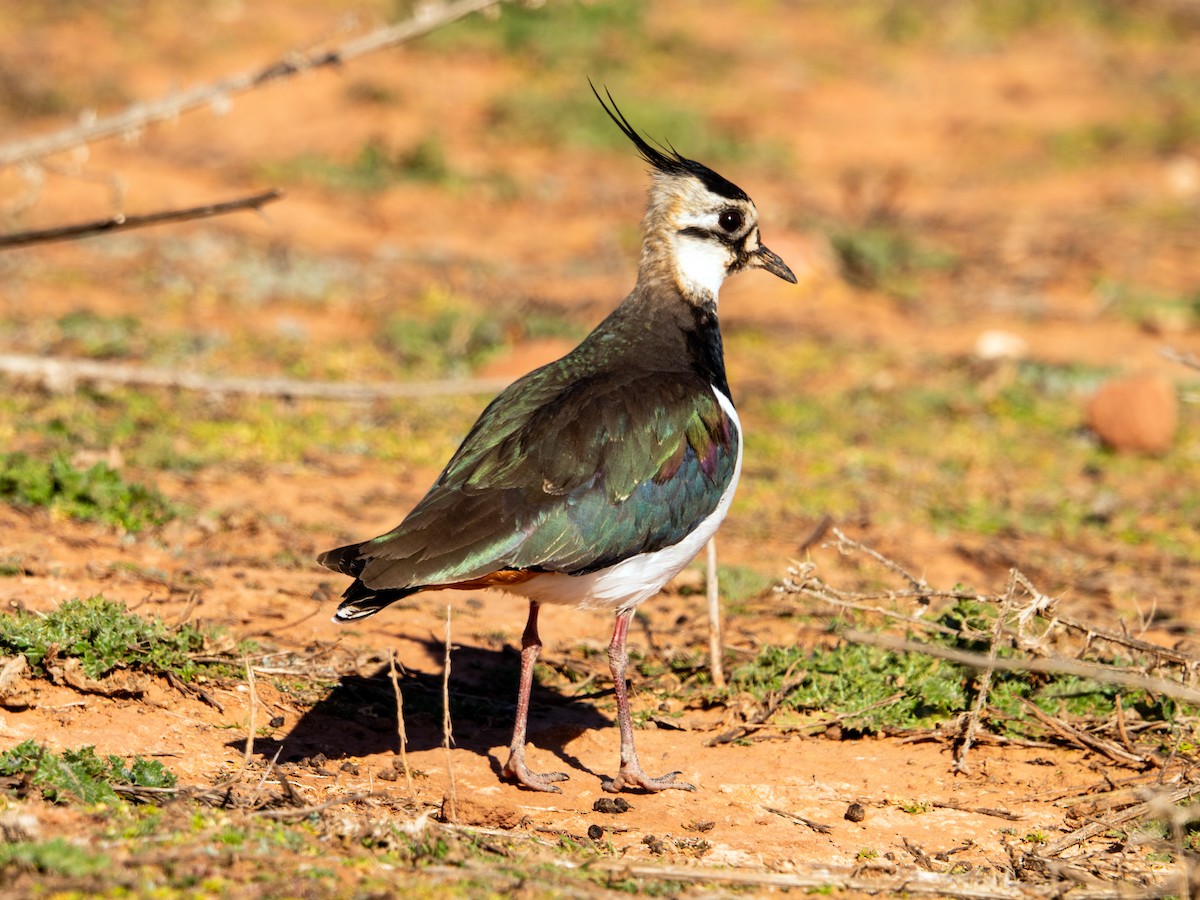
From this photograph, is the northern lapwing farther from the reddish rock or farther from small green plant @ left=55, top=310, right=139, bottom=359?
small green plant @ left=55, top=310, right=139, bottom=359

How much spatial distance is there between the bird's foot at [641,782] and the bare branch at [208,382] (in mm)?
5265

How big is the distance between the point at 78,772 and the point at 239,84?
4.75 m

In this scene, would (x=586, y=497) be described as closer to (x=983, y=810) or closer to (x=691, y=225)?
(x=691, y=225)

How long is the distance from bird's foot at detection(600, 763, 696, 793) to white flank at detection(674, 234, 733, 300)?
93.1 inches

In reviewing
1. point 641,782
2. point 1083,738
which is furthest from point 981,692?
point 641,782

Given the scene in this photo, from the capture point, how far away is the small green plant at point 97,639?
Answer: 18.8ft

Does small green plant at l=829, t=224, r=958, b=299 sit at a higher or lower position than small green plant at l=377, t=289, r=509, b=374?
higher

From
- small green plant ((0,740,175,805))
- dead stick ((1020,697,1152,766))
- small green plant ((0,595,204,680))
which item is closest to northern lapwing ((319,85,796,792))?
small green plant ((0,740,175,805))

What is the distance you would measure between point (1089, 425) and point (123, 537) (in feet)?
24.1

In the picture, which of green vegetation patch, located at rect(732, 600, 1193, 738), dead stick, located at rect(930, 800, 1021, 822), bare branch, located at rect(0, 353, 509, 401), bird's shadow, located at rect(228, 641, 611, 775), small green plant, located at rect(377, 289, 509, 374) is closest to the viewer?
dead stick, located at rect(930, 800, 1021, 822)

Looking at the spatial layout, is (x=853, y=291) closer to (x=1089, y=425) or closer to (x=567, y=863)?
(x=1089, y=425)

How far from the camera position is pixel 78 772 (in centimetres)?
488

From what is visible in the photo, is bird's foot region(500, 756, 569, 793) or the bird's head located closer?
bird's foot region(500, 756, 569, 793)

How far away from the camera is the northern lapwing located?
5543 mm
